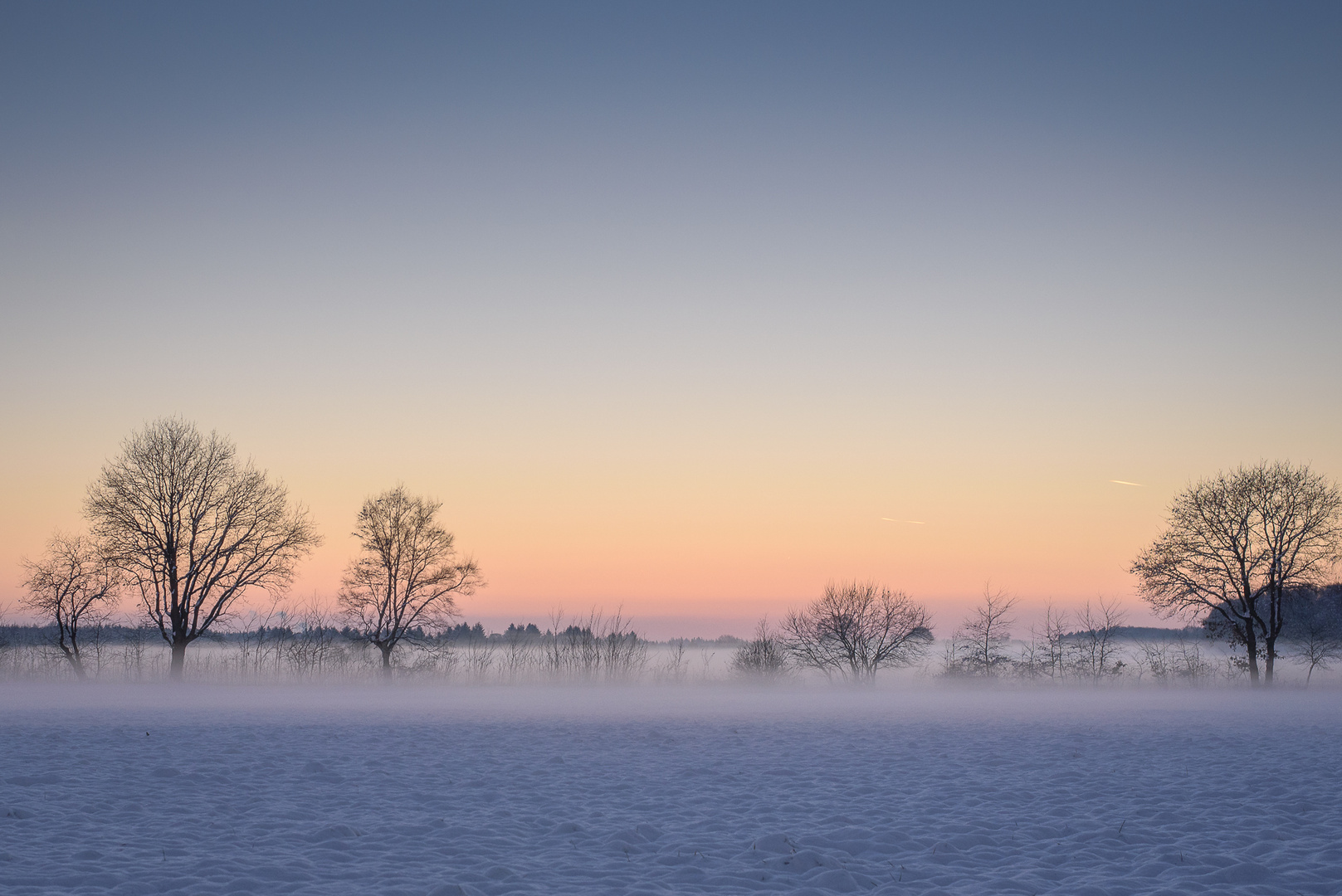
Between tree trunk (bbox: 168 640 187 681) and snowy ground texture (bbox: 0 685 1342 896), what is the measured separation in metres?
17.7

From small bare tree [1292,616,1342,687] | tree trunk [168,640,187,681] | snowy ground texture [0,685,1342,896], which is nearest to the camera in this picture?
snowy ground texture [0,685,1342,896]

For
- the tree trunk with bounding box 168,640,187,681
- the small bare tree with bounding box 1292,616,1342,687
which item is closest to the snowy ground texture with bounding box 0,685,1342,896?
the tree trunk with bounding box 168,640,187,681

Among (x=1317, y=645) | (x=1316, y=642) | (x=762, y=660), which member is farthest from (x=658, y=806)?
(x=1316, y=642)

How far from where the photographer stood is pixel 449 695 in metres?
31.8

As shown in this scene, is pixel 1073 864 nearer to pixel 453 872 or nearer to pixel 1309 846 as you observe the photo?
pixel 1309 846

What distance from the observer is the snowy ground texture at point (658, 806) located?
8.12 meters

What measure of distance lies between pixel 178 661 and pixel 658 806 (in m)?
35.3

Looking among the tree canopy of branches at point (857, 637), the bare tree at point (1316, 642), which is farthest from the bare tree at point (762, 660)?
the bare tree at point (1316, 642)

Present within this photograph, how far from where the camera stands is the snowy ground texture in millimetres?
8117

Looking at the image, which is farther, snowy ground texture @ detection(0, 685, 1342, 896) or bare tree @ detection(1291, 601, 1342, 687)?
bare tree @ detection(1291, 601, 1342, 687)

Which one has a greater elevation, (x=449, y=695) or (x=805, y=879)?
(x=805, y=879)

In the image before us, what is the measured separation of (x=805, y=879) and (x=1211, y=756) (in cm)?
1151

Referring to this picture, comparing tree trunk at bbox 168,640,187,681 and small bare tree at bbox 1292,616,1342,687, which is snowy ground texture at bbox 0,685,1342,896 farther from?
small bare tree at bbox 1292,616,1342,687

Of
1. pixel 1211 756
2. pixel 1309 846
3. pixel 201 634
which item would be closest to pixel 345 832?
pixel 1309 846
